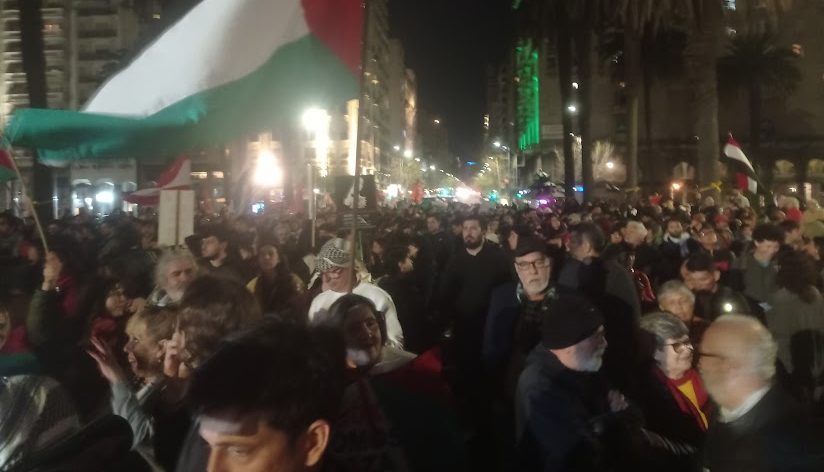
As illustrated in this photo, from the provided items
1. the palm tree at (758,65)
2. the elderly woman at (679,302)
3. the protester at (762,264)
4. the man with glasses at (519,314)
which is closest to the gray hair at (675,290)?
the elderly woman at (679,302)

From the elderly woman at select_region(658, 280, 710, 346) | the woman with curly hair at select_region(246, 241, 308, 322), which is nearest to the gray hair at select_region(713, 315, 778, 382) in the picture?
the elderly woman at select_region(658, 280, 710, 346)

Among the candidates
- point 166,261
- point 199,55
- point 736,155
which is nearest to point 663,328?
point 199,55

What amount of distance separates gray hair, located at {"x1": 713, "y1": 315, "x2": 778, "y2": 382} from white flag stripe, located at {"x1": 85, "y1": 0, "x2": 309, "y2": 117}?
2.92m

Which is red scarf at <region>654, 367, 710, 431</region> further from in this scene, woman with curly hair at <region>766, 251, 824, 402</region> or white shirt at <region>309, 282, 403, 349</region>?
white shirt at <region>309, 282, 403, 349</region>

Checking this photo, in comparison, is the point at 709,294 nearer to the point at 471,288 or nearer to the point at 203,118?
the point at 471,288

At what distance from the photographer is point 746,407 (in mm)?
3199

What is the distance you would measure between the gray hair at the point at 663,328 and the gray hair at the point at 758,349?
96cm

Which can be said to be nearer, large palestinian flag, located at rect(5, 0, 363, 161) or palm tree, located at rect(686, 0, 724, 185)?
large palestinian flag, located at rect(5, 0, 363, 161)

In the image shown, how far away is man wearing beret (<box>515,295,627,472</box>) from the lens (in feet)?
10.9

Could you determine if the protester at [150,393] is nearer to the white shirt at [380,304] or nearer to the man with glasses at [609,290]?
the white shirt at [380,304]

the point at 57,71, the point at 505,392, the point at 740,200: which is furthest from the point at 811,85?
the point at 57,71

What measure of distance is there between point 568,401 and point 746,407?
723 millimetres

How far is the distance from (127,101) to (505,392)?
10.3 ft

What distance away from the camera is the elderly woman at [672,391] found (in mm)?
4012
